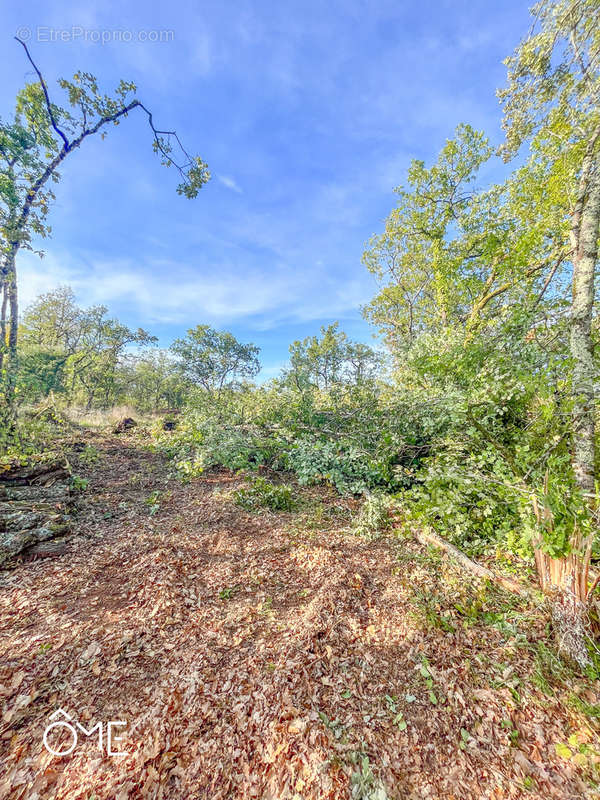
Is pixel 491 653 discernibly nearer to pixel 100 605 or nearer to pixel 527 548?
pixel 527 548

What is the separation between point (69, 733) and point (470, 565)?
3693mm

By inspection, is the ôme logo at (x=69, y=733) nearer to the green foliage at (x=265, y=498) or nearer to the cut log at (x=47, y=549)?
the cut log at (x=47, y=549)

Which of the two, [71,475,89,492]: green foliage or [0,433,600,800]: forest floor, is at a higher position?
[71,475,89,492]: green foliage

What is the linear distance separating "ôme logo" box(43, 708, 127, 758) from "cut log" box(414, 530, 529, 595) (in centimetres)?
337

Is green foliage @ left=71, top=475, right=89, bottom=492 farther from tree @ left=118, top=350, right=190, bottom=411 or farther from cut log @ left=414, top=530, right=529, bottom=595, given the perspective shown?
tree @ left=118, top=350, right=190, bottom=411

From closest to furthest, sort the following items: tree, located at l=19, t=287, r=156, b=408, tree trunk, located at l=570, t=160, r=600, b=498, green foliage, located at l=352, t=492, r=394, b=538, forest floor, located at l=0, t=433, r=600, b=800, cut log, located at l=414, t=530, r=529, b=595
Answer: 1. forest floor, located at l=0, t=433, r=600, b=800
2. cut log, located at l=414, t=530, r=529, b=595
3. tree trunk, located at l=570, t=160, r=600, b=498
4. green foliage, located at l=352, t=492, r=394, b=538
5. tree, located at l=19, t=287, r=156, b=408

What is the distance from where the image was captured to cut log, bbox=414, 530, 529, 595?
9.55ft

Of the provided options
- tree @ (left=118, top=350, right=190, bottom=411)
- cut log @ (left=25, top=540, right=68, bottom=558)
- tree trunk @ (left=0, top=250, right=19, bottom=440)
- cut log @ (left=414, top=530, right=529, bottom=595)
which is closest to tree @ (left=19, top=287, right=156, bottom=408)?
tree @ (left=118, top=350, right=190, bottom=411)

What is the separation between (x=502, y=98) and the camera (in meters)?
4.68

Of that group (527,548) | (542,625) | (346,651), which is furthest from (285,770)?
(527,548)

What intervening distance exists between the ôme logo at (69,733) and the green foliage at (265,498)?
310 centimetres

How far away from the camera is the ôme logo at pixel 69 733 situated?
165cm

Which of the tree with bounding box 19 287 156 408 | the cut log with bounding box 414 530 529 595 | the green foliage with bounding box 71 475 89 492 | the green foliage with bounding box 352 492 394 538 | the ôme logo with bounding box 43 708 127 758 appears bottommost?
the ôme logo with bounding box 43 708 127 758

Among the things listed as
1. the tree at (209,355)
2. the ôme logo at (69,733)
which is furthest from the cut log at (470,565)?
the tree at (209,355)
